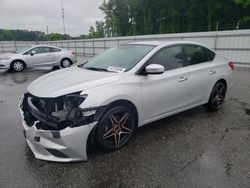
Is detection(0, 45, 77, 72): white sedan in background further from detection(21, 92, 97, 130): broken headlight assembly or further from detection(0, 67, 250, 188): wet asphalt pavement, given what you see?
detection(21, 92, 97, 130): broken headlight assembly

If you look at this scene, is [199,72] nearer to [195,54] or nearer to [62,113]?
[195,54]

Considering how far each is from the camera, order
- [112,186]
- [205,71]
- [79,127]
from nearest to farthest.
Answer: [112,186]
[79,127]
[205,71]

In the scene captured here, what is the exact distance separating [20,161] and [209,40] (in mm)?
12893

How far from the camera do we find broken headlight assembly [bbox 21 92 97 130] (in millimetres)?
2549

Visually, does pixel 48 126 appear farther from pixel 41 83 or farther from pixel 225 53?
pixel 225 53

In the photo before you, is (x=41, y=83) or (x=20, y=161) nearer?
(x=20, y=161)

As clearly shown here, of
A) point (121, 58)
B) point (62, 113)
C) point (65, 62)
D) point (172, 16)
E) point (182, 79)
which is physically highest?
point (172, 16)

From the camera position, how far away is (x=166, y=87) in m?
3.47

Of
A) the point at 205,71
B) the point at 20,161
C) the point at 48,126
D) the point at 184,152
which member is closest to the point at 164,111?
the point at 184,152

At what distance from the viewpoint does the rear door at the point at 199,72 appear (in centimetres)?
396

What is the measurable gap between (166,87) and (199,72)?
102 centimetres

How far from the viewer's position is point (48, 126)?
259 centimetres

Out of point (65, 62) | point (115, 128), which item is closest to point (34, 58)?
point (65, 62)

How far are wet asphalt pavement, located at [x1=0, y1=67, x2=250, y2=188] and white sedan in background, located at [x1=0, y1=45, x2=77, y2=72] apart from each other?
7802mm
